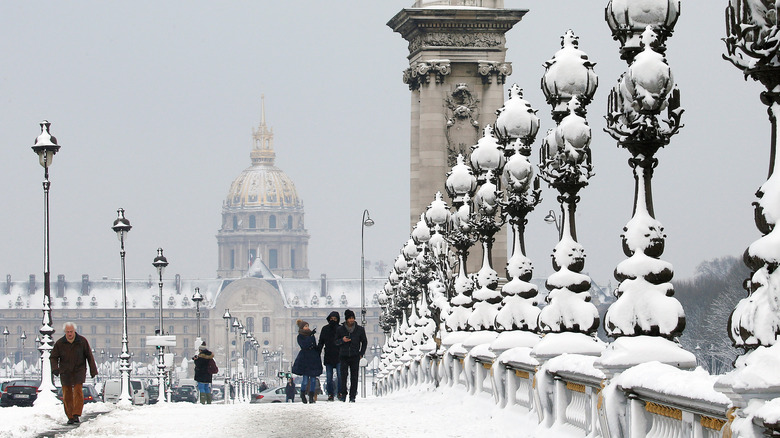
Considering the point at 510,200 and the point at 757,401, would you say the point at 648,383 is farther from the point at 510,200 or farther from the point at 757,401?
the point at 510,200

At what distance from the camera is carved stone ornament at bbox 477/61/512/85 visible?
187 feet

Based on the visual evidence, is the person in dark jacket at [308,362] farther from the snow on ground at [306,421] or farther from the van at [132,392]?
the van at [132,392]

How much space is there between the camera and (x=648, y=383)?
36.7 feet

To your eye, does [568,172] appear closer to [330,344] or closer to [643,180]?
[643,180]

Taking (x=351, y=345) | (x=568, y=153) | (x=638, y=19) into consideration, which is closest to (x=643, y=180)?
(x=638, y=19)

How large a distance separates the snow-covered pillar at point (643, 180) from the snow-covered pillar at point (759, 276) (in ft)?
10.8

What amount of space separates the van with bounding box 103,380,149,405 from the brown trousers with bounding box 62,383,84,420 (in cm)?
3354

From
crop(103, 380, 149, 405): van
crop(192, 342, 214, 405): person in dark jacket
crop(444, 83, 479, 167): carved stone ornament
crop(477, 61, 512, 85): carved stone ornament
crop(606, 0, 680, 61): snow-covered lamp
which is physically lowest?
crop(103, 380, 149, 405): van

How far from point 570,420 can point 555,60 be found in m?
4.27

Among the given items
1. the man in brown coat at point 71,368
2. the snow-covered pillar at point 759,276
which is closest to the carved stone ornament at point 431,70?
the man in brown coat at point 71,368

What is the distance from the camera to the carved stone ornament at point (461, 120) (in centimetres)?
5756

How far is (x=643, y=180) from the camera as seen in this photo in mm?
12984

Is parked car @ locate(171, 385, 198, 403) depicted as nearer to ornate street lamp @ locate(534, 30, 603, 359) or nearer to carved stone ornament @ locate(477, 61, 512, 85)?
carved stone ornament @ locate(477, 61, 512, 85)

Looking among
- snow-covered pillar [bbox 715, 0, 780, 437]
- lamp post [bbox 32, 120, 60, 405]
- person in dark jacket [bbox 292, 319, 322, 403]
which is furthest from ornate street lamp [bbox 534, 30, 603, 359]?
lamp post [bbox 32, 120, 60, 405]
